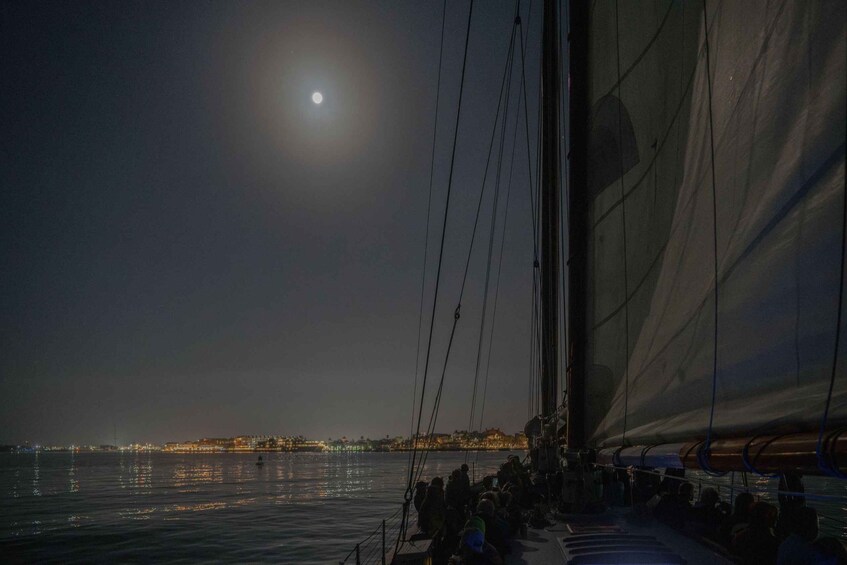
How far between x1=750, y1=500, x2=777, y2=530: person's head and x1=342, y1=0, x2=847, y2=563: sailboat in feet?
1.68

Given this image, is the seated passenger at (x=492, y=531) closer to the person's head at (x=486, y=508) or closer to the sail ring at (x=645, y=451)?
the person's head at (x=486, y=508)

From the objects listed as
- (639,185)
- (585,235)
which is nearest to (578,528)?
(585,235)

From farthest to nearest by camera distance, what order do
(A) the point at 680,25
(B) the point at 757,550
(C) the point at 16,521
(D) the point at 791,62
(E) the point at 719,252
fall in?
1. (C) the point at 16,521
2. (B) the point at 757,550
3. (A) the point at 680,25
4. (E) the point at 719,252
5. (D) the point at 791,62

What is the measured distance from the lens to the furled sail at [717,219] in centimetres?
196

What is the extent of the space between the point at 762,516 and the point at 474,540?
2.76 m

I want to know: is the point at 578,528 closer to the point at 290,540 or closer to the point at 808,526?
the point at 808,526

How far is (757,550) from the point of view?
480 cm

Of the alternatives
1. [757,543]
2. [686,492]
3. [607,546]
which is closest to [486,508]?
[607,546]

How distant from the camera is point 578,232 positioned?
16.9 ft

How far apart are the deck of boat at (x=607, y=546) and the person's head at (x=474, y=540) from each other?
70 cm

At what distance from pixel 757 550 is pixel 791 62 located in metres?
4.52

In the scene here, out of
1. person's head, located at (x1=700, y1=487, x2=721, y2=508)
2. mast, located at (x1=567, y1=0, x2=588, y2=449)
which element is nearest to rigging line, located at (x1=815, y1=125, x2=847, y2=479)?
mast, located at (x1=567, y1=0, x2=588, y2=449)

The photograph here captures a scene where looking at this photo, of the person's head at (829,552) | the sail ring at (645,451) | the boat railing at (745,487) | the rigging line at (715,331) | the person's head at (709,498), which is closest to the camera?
the boat railing at (745,487)

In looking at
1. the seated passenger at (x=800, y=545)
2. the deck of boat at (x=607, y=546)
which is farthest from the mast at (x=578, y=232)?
the seated passenger at (x=800, y=545)
